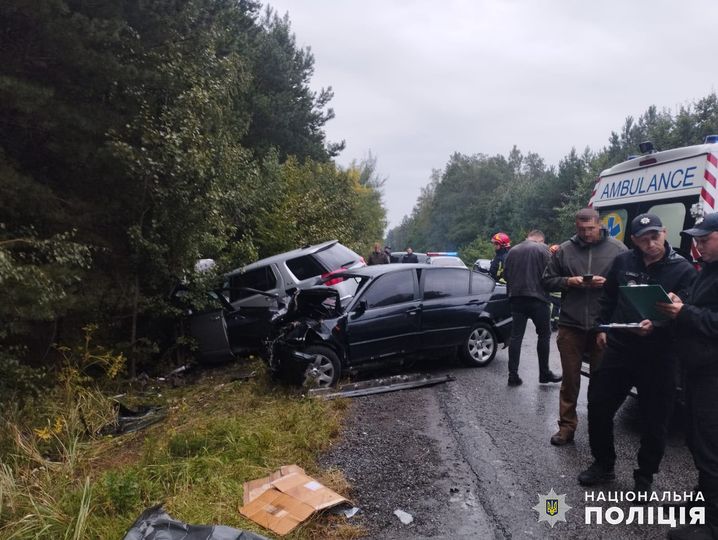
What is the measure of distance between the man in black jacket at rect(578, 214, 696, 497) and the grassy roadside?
5.93 ft

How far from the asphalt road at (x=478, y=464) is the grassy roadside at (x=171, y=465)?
0.93 feet

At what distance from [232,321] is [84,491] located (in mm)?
5368

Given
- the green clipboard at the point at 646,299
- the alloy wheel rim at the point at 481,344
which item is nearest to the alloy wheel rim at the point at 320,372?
the alloy wheel rim at the point at 481,344

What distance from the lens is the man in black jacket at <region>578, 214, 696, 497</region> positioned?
10.9 ft

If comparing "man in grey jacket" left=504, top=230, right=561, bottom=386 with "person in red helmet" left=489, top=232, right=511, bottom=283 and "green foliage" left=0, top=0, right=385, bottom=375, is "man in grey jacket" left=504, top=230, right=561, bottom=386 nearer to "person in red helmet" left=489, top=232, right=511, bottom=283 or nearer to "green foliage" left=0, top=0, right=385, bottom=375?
"person in red helmet" left=489, top=232, right=511, bottom=283

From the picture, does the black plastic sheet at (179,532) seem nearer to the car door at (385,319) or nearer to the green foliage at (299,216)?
the car door at (385,319)

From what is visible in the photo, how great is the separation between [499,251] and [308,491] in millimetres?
6842

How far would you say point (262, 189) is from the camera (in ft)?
45.6

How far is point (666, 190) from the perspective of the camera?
5066mm

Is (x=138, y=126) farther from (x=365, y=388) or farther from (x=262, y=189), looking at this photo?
(x=262, y=189)

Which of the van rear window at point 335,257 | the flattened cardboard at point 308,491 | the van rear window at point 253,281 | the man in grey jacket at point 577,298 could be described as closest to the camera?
the flattened cardboard at point 308,491

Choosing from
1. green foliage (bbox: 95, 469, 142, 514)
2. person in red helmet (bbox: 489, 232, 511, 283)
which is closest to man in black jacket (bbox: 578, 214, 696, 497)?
green foliage (bbox: 95, 469, 142, 514)

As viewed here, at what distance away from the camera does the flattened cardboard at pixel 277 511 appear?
10.5ft

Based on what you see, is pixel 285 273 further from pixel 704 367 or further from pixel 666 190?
pixel 704 367
